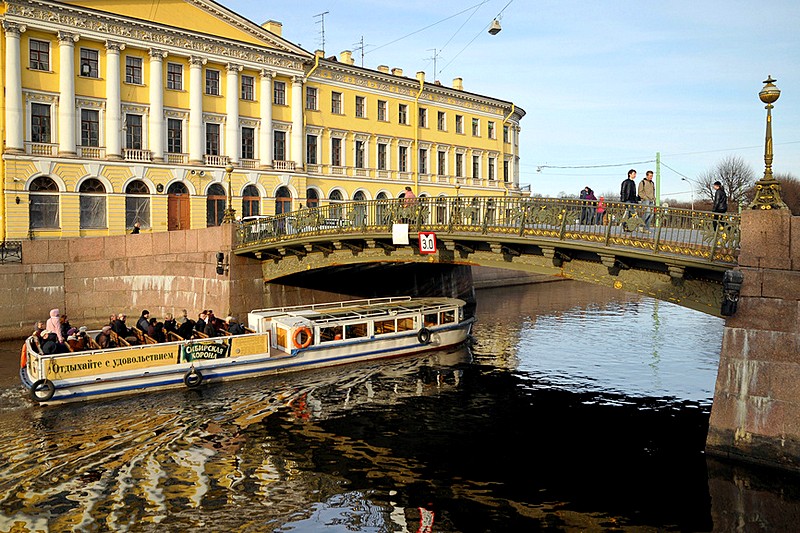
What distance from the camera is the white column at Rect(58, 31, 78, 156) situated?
100 feet

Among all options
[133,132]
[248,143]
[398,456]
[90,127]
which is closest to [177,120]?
[133,132]

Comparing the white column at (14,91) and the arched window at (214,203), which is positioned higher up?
the white column at (14,91)

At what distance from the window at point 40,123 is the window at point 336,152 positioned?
1638cm

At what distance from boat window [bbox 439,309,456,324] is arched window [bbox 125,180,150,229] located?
18274 millimetres

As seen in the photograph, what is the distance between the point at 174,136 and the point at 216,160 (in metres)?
2.47

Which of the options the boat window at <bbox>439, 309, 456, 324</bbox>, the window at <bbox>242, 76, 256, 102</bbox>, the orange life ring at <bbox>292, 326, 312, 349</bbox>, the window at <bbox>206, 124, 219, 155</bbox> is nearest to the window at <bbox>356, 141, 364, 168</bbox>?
the window at <bbox>242, 76, 256, 102</bbox>

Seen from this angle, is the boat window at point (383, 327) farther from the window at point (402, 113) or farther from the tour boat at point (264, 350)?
the window at point (402, 113)

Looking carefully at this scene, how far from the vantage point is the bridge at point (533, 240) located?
39.4 ft

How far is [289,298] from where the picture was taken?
24578mm

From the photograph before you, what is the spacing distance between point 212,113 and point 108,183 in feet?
22.7

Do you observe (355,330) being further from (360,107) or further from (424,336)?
(360,107)

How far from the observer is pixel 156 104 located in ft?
111

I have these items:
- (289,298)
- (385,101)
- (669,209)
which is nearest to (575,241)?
(669,209)

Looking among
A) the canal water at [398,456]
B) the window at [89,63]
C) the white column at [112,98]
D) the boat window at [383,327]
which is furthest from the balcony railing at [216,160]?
the boat window at [383,327]
